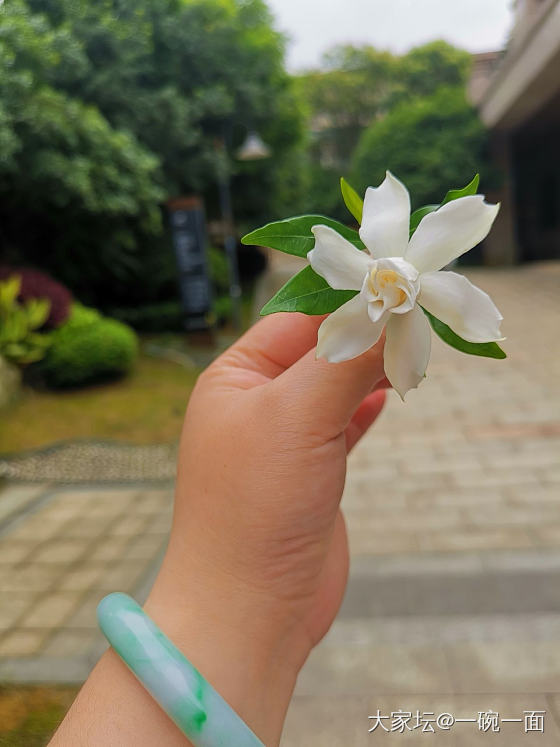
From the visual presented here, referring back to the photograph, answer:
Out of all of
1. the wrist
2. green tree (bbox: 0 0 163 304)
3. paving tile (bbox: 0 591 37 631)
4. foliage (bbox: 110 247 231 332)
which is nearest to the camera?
the wrist

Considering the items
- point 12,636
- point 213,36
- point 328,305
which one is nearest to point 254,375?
point 328,305

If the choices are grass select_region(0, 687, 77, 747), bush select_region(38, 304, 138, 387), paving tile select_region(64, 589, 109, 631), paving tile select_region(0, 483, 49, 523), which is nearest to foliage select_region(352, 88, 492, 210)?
bush select_region(38, 304, 138, 387)

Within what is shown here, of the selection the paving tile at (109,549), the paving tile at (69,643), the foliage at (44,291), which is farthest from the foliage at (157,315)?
the paving tile at (69,643)

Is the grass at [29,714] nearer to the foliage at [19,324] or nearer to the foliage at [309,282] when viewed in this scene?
the foliage at [309,282]

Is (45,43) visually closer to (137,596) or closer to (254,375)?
(137,596)

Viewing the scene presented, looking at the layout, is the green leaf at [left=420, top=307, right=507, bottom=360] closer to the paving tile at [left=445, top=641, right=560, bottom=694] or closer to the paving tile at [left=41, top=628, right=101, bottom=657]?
the paving tile at [left=445, top=641, right=560, bottom=694]

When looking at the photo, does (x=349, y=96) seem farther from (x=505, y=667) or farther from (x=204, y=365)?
(x=505, y=667)

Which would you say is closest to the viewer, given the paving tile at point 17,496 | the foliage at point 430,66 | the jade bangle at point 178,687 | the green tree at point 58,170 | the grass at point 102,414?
the jade bangle at point 178,687
